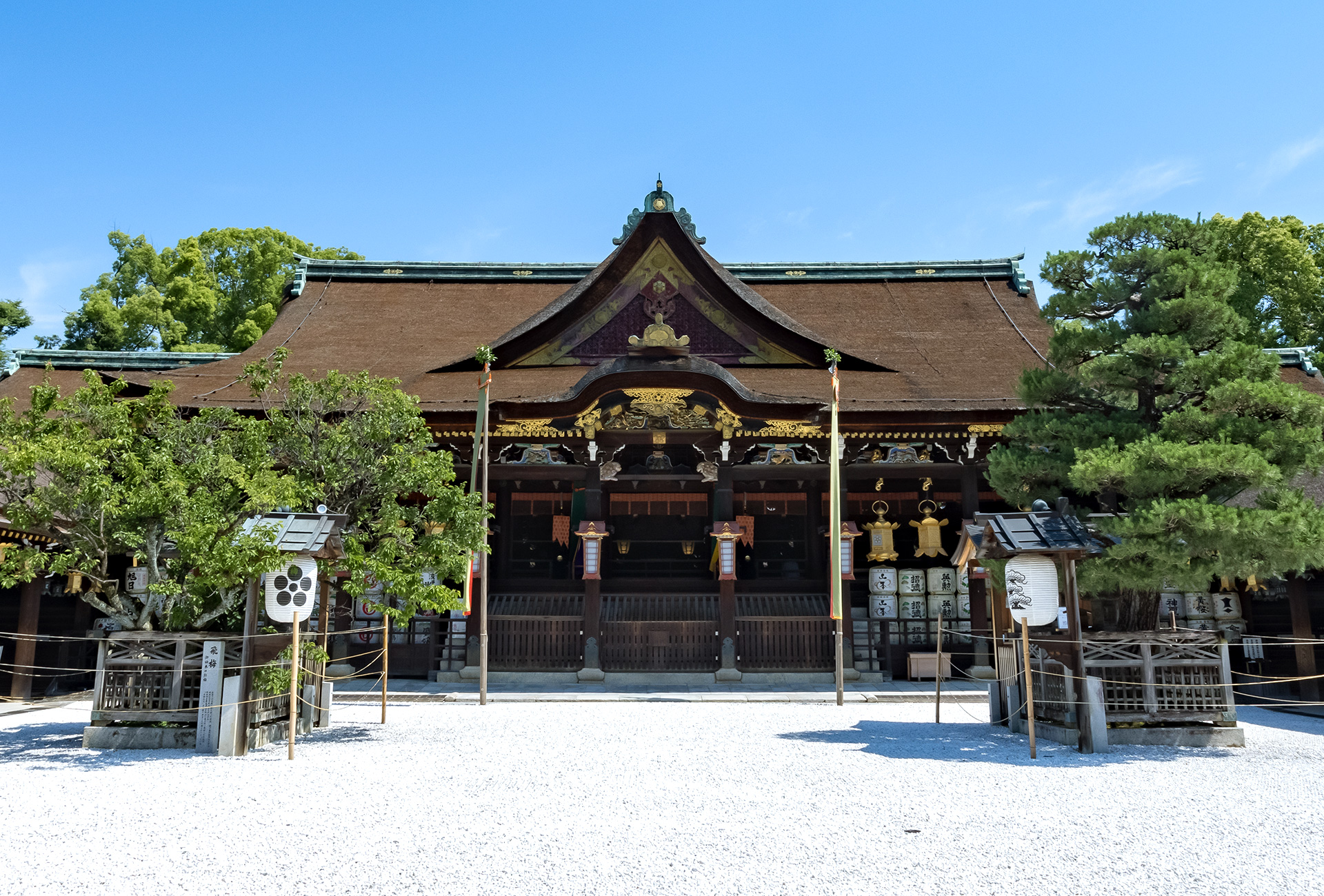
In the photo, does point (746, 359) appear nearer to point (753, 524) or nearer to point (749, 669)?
point (753, 524)

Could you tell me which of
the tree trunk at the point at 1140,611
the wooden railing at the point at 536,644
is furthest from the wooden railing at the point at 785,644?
the tree trunk at the point at 1140,611

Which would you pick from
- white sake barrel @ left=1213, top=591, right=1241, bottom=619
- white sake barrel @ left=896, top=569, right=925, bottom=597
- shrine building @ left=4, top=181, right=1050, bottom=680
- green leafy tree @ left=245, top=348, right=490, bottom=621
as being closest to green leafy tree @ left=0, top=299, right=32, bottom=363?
shrine building @ left=4, top=181, right=1050, bottom=680

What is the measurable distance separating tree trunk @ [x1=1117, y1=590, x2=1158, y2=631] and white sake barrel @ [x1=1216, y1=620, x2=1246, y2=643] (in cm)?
488

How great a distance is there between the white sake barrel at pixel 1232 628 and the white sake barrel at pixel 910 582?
4.47 meters

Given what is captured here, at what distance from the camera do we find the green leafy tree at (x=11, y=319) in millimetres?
25703

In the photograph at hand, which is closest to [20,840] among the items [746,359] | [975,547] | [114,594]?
[114,594]

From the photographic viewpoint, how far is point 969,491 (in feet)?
49.0

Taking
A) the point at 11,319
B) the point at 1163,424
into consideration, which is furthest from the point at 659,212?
the point at 11,319

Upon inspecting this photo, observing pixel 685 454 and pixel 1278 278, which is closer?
pixel 685 454

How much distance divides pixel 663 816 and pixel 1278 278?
2272 cm

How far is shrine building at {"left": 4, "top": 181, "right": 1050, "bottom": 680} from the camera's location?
14.6m

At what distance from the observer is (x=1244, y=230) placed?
22.2 meters

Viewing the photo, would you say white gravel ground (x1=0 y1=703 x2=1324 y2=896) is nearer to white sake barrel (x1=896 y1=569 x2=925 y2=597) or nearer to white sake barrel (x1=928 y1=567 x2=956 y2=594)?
white sake barrel (x1=928 y1=567 x2=956 y2=594)

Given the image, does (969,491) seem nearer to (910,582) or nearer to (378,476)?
(910,582)
